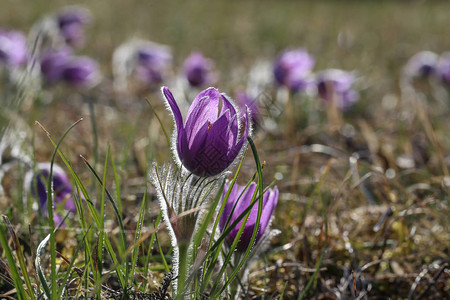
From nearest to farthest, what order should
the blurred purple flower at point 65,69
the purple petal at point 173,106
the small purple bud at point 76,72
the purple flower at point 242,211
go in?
the purple petal at point 173,106
the purple flower at point 242,211
the blurred purple flower at point 65,69
the small purple bud at point 76,72

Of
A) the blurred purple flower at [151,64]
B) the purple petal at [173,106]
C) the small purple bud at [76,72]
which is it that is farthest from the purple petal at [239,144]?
the blurred purple flower at [151,64]

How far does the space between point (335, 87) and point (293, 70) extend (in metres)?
0.29

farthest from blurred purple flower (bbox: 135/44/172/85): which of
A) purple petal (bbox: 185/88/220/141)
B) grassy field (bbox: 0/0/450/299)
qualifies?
purple petal (bbox: 185/88/220/141)

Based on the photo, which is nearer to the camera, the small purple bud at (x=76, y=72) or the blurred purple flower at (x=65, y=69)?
the blurred purple flower at (x=65, y=69)

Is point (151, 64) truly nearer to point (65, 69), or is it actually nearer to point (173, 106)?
point (65, 69)

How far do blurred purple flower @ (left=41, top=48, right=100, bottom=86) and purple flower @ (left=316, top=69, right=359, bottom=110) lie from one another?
1520 millimetres

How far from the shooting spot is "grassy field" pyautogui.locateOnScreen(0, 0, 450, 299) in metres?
1.53

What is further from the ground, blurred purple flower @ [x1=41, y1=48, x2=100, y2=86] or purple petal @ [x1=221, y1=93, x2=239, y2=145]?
purple petal @ [x1=221, y1=93, x2=239, y2=145]

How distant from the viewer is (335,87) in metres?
3.19

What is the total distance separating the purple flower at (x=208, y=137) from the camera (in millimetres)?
1022

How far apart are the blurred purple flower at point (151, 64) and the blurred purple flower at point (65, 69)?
0.35 metres

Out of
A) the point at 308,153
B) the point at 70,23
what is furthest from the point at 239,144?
the point at 70,23

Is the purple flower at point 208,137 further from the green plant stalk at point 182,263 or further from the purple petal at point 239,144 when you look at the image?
the green plant stalk at point 182,263

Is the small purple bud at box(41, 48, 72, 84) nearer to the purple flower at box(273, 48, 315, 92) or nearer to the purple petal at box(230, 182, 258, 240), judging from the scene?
the purple flower at box(273, 48, 315, 92)
